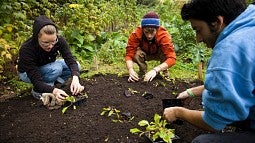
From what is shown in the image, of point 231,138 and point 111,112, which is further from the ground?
point 231,138

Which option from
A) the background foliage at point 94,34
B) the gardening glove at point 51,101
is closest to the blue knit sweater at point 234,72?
the gardening glove at point 51,101

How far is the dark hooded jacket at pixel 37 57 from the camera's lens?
371cm

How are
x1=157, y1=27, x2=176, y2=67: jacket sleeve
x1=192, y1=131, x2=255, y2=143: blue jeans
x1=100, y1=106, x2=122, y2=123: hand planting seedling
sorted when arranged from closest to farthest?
x1=192, y1=131, x2=255, y2=143: blue jeans, x1=100, y1=106, x2=122, y2=123: hand planting seedling, x1=157, y1=27, x2=176, y2=67: jacket sleeve

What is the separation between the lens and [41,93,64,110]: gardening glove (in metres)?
3.58

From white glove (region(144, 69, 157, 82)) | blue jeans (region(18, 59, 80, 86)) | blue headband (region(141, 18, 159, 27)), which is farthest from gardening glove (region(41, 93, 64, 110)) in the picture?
blue headband (region(141, 18, 159, 27))

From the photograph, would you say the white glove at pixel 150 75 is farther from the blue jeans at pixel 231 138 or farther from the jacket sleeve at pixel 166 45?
the blue jeans at pixel 231 138

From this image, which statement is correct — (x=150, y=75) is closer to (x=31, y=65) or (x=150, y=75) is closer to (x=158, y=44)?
(x=158, y=44)

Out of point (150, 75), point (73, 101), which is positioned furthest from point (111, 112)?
point (150, 75)

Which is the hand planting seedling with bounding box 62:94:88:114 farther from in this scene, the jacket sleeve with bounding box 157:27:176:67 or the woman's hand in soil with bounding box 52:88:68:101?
the jacket sleeve with bounding box 157:27:176:67

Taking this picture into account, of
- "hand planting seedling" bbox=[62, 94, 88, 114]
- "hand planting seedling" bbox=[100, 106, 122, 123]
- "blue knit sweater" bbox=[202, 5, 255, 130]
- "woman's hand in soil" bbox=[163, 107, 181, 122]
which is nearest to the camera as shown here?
"blue knit sweater" bbox=[202, 5, 255, 130]

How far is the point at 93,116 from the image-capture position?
3.42m

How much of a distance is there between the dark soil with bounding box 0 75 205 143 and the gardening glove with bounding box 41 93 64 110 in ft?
0.19

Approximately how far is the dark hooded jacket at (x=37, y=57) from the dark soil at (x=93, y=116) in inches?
10.1

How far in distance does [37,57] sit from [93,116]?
1111mm
